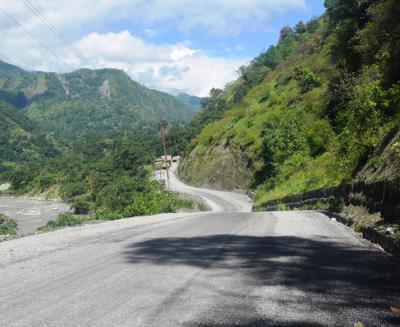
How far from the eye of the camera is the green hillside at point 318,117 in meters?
19.3

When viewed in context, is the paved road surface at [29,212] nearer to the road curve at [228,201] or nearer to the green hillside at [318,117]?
the green hillside at [318,117]

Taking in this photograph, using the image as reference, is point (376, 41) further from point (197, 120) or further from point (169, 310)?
point (197, 120)

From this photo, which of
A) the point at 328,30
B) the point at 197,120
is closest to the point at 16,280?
the point at 328,30

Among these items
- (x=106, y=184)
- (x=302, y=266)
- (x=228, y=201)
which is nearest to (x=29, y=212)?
(x=106, y=184)

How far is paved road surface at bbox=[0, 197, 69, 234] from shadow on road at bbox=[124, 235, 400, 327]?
227 ft

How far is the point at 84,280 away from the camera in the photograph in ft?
23.1

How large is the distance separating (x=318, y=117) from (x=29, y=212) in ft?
286

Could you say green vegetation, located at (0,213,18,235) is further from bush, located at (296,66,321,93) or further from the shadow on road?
bush, located at (296,66,321,93)

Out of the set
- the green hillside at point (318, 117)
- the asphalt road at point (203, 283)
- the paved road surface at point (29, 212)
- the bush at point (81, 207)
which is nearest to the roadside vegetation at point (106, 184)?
the bush at point (81, 207)

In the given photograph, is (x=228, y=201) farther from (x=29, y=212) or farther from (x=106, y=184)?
(x=29, y=212)

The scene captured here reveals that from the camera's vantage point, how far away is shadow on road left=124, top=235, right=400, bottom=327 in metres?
5.36

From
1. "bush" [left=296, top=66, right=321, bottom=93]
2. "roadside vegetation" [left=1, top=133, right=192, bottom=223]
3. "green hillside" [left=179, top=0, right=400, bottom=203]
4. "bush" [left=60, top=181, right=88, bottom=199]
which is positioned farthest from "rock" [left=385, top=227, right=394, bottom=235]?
"bush" [left=60, top=181, right=88, bottom=199]

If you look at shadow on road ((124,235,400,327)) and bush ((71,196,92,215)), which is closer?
shadow on road ((124,235,400,327))

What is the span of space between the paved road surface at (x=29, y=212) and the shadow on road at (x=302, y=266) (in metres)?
69.3
